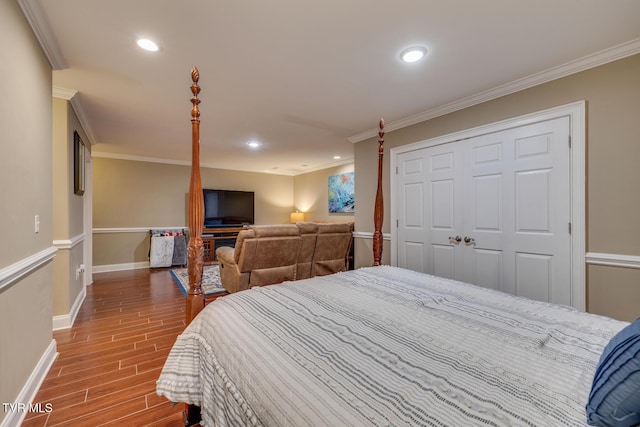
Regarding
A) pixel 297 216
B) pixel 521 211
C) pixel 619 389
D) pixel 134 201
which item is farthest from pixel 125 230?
pixel 619 389

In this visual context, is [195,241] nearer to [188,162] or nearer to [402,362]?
[402,362]

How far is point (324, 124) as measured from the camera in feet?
12.3

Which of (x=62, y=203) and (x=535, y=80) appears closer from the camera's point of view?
(x=535, y=80)

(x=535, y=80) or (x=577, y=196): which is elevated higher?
(x=535, y=80)

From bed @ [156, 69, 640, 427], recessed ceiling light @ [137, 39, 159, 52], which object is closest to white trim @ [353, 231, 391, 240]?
bed @ [156, 69, 640, 427]

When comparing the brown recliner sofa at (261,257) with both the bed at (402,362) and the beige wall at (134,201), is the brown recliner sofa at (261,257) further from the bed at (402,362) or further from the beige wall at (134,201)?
the beige wall at (134,201)

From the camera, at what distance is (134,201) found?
573 cm

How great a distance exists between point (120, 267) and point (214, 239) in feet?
5.97

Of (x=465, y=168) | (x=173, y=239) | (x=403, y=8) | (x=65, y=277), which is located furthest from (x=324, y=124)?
(x=173, y=239)

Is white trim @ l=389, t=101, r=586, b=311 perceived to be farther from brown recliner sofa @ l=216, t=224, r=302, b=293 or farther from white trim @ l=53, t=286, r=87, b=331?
white trim @ l=53, t=286, r=87, b=331

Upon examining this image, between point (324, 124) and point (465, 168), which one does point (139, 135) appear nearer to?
point (324, 124)

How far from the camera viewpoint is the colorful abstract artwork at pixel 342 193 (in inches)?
238

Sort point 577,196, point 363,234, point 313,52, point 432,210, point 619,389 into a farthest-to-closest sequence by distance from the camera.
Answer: point 363,234 → point 432,210 → point 577,196 → point 313,52 → point 619,389

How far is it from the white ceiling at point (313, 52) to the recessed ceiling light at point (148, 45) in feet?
0.17
